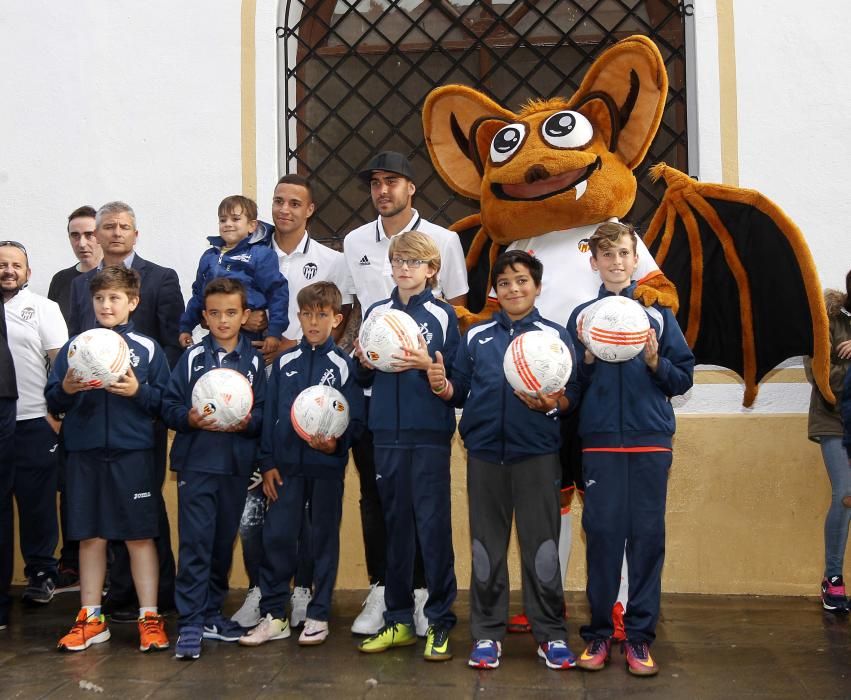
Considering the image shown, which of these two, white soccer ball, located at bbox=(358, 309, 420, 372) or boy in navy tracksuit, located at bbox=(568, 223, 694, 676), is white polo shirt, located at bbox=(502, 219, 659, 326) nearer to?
boy in navy tracksuit, located at bbox=(568, 223, 694, 676)

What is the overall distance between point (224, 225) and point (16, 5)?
8.16 feet

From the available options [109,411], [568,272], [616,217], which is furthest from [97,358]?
[616,217]

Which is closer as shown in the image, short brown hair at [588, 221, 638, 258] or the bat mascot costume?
short brown hair at [588, 221, 638, 258]

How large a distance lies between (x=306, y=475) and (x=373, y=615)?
736mm

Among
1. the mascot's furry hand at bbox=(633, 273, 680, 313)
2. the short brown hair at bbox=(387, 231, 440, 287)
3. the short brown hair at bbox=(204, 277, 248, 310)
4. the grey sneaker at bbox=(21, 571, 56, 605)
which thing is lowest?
the grey sneaker at bbox=(21, 571, 56, 605)

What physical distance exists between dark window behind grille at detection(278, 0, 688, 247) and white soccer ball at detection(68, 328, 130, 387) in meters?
2.04

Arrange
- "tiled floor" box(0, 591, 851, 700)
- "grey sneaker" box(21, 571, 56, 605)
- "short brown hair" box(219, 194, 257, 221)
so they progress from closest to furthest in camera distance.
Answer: "tiled floor" box(0, 591, 851, 700)
"short brown hair" box(219, 194, 257, 221)
"grey sneaker" box(21, 571, 56, 605)

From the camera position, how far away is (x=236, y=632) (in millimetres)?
4480

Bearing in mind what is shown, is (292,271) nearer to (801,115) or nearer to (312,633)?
(312,633)

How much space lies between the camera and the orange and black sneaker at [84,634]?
437 centimetres

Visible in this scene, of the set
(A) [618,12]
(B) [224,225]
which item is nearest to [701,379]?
(A) [618,12]

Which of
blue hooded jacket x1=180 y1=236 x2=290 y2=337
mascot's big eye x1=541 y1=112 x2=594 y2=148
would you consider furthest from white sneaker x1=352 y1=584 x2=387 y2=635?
mascot's big eye x1=541 y1=112 x2=594 y2=148

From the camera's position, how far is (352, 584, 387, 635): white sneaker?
177 inches

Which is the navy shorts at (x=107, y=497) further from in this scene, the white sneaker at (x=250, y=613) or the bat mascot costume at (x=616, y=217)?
the bat mascot costume at (x=616, y=217)
